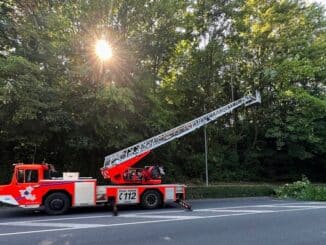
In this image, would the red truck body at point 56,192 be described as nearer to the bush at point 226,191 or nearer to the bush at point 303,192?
the bush at point 226,191

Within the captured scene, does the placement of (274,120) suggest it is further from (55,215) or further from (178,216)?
(55,215)

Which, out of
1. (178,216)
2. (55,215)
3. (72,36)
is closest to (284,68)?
(72,36)

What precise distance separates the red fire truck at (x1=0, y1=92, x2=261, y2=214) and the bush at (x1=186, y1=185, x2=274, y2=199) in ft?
14.5

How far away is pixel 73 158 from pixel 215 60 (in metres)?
12.6

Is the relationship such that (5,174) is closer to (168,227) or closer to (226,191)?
(226,191)

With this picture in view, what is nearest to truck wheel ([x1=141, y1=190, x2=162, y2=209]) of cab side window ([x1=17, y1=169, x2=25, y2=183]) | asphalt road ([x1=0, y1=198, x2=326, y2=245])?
asphalt road ([x1=0, y1=198, x2=326, y2=245])

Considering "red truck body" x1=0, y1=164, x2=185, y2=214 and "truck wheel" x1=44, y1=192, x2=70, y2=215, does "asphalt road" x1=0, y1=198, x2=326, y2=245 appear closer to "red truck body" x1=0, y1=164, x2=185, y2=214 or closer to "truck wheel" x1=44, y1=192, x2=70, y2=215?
"truck wheel" x1=44, y1=192, x2=70, y2=215

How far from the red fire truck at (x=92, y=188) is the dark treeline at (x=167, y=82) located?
2.93m

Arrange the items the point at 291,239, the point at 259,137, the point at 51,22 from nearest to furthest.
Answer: the point at 291,239, the point at 51,22, the point at 259,137

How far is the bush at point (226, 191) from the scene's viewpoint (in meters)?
20.7

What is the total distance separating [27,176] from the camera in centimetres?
1402

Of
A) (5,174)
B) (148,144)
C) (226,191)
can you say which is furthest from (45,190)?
(226,191)

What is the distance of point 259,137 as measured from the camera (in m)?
30.9

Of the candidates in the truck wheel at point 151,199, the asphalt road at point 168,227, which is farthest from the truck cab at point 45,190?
the truck wheel at point 151,199
